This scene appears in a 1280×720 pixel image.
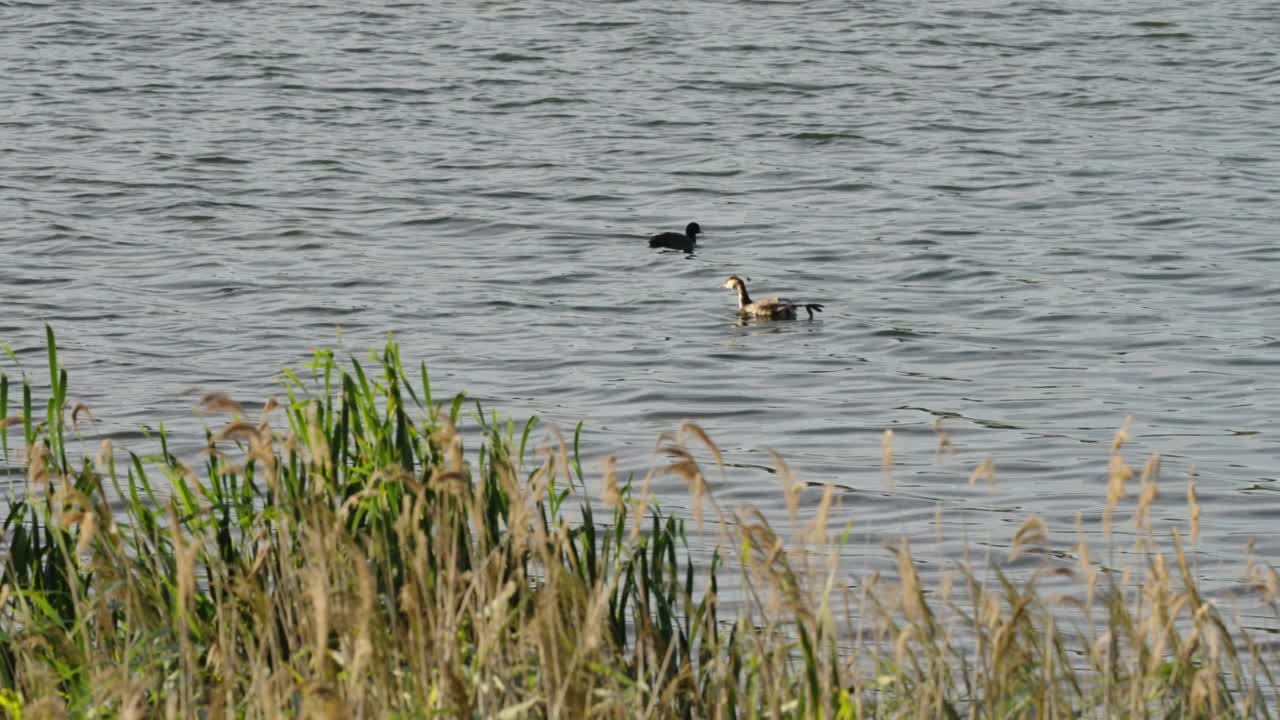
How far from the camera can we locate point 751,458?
35.9 ft

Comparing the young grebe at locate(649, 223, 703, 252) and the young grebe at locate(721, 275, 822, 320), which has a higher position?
the young grebe at locate(649, 223, 703, 252)

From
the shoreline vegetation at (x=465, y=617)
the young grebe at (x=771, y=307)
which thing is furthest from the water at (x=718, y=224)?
the shoreline vegetation at (x=465, y=617)

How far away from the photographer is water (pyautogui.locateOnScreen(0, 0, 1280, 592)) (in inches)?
466

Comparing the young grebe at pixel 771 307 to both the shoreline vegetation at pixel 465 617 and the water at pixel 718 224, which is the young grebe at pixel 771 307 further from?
the shoreline vegetation at pixel 465 617

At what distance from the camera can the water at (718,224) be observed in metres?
11.8

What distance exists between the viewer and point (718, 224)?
19.5 m

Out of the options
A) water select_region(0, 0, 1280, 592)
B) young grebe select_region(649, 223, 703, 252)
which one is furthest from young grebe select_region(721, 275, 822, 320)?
young grebe select_region(649, 223, 703, 252)

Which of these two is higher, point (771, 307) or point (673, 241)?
point (673, 241)

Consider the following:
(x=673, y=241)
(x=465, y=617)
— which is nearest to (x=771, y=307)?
(x=673, y=241)

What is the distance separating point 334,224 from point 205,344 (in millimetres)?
4861

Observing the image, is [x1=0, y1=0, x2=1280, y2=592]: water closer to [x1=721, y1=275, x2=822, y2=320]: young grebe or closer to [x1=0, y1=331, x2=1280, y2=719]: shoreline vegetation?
[x1=721, y1=275, x2=822, y2=320]: young grebe

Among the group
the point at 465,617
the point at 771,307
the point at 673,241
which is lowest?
the point at 771,307

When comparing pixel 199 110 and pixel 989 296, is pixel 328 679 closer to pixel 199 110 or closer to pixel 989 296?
pixel 989 296

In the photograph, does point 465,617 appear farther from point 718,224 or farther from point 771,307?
point 718,224
